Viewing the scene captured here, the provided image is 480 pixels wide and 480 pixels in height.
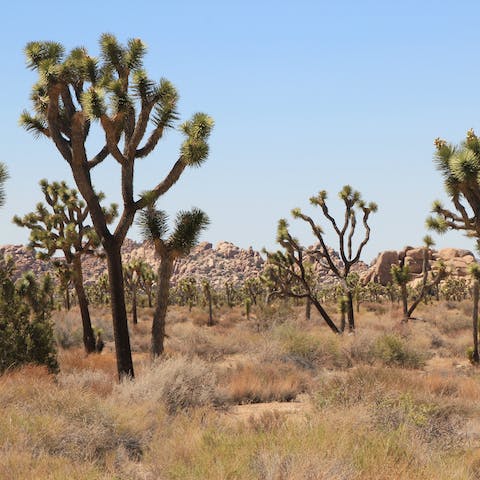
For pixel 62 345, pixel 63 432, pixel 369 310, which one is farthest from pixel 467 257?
pixel 63 432

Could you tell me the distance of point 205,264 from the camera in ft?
645

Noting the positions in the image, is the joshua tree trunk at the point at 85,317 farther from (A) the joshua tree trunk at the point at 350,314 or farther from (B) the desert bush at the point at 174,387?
(B) the desert bush at the point at 174,387

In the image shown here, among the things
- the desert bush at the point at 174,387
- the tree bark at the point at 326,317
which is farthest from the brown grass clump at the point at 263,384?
the tree bark at the point at 326,317

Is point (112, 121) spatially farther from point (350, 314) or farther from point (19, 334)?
point (350, 314)

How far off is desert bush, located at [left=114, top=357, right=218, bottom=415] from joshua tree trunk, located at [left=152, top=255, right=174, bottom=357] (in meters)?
3.22

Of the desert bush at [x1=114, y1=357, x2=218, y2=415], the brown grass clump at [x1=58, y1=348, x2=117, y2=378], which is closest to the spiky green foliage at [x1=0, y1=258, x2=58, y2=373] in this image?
the brown grass clump at [x1=58, y1=348, x2=117, y2=378]

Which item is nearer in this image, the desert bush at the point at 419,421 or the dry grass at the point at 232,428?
the dry grass at the point at 232,428

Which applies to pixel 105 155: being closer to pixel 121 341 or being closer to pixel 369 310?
pixel 121 341

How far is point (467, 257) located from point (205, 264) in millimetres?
100526

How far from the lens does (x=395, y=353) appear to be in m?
17.8

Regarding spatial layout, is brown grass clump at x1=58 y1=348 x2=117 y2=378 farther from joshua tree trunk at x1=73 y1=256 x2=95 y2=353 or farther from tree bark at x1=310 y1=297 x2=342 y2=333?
tree bark at x1=310 y1=297 x2=342 y2=333

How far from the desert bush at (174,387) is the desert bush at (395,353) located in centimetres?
749

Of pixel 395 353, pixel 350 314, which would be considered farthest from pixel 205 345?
pixel 395 353

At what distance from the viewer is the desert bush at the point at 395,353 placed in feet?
57.9
